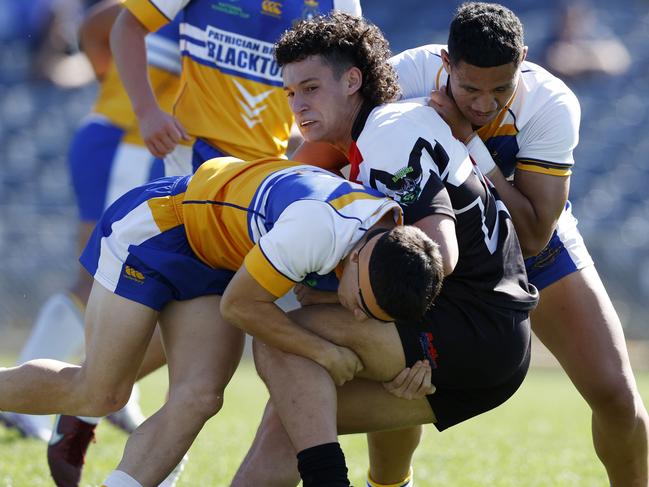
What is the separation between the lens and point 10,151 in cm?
1348

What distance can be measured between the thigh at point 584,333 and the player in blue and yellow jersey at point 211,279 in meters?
0.99

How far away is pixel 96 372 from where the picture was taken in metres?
3.57

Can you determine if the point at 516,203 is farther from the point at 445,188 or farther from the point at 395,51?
the point at 395,51

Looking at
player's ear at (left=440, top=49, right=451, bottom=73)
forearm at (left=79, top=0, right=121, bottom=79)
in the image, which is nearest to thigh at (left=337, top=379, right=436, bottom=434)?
player's ear at (left=440, top=49, right=451, bottom=73)

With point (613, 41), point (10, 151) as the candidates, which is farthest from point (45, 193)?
point (613, 41)

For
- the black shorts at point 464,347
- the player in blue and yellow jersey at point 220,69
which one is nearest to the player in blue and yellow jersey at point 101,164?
the player in blue and yellow jersey at point 220,69

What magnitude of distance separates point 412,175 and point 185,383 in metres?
1.01

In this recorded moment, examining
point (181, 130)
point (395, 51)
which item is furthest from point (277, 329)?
point (395, 51)

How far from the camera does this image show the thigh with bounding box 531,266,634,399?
3857 mm

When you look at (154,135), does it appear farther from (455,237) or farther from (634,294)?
(634,294)

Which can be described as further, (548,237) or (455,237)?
(548,237)

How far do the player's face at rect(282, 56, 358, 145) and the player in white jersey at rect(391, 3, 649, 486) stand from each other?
12.2 inches

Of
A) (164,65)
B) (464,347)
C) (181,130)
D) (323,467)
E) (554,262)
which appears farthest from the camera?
(164,65)

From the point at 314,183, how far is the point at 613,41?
40.8 feet
